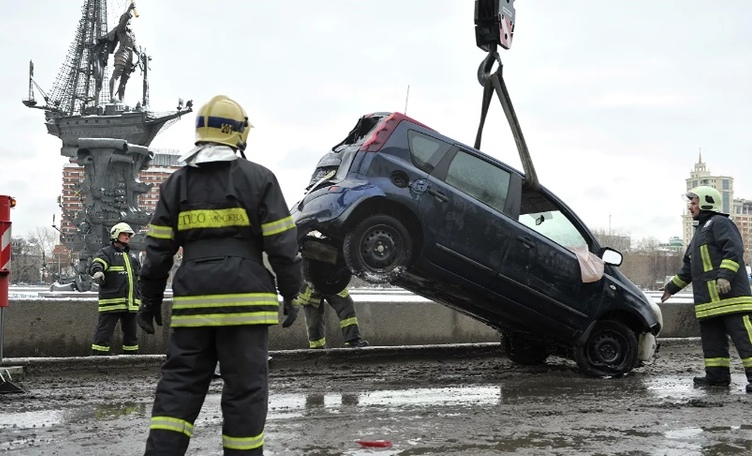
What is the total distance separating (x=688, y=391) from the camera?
285 inches

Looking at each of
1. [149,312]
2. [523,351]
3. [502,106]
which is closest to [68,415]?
[149,312]

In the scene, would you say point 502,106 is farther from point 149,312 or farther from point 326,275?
point 149,312

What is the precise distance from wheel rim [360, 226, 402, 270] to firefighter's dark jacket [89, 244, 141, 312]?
298 cm

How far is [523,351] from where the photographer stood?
901 centimetres

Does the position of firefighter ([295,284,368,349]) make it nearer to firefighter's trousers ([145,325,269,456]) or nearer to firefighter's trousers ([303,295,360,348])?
firefighter's trousers ([303,295,360,348])

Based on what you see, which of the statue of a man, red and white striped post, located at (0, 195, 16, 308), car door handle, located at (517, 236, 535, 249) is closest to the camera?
red and white striped post, located at (0, 195, 16, 308)

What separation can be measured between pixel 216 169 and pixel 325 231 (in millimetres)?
3138

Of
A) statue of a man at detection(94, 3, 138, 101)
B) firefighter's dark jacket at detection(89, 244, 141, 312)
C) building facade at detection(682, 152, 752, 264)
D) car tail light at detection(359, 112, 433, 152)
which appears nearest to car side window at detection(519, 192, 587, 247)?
car tail light at detection(359, 112, 433, 152)

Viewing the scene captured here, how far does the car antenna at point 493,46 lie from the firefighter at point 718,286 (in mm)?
1874

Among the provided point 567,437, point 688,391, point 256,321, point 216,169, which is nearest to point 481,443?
point 567,437

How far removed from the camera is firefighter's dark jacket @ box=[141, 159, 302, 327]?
372 cm

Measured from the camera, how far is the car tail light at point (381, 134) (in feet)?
23.2

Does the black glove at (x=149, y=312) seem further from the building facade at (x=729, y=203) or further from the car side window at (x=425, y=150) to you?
the building facade at (x=729, y=203)

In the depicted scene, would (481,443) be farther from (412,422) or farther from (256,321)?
(256,321)
